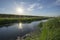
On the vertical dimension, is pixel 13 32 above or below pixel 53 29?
below

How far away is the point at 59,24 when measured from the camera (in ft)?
7.05

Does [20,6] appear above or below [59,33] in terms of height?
above

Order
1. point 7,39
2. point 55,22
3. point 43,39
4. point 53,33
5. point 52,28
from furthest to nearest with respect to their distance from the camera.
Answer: point 7,39 → point 55,22 → point 52,28 → point 53,33 → point 43,39

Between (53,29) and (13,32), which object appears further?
(13,32)

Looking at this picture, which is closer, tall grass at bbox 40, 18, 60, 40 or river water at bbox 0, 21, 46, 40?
tall grass at bbox 40, 18, 60, 40

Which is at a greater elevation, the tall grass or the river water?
the tall grass

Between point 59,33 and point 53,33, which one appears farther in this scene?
point 53,33

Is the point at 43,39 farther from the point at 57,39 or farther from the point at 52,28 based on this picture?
the point at 52,28

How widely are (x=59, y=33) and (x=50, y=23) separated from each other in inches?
17.6

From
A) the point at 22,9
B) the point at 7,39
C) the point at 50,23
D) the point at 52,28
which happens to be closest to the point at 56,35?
the point at 52,28

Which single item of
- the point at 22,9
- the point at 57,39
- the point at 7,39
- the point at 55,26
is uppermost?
the point at 22,9

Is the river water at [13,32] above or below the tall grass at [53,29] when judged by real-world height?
below

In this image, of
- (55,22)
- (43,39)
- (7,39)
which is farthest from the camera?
(7,39)

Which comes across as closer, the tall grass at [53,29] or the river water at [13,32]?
the tall grass at [53,29]
